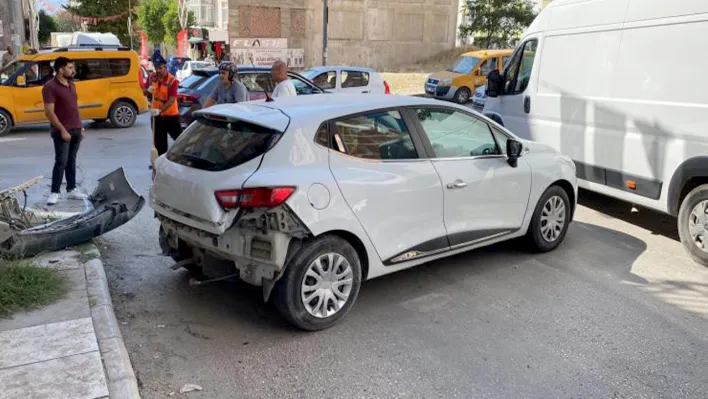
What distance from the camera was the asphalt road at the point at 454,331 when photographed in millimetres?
3635

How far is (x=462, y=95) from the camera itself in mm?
21406

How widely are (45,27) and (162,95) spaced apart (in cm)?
6208

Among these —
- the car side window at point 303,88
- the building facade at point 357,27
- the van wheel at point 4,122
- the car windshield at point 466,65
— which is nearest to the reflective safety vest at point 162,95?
the car side window at point 303,88

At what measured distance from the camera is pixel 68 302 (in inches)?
170

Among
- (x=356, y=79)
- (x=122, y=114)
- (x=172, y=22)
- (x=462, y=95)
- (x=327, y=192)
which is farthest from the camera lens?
(x=172, y=22)

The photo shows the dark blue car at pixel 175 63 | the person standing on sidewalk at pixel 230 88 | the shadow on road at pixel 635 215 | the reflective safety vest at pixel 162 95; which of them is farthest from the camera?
the dark blue car at pixel 175 63

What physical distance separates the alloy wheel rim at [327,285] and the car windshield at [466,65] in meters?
18.5

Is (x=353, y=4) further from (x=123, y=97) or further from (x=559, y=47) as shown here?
(x=559, y=47)

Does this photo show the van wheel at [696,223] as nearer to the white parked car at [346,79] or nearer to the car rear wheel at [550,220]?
the car rear wheel at [550,220]

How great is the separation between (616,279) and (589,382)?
1990 millimetres

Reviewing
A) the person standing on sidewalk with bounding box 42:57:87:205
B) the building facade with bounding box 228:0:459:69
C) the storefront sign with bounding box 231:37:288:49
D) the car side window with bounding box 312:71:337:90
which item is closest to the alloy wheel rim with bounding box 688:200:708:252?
the person standing on sidewalk with bounding box 42:57:87:205

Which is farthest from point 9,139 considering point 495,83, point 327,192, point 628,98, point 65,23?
point 65,23

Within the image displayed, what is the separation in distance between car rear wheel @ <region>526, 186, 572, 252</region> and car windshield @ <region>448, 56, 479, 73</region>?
16.4 metres

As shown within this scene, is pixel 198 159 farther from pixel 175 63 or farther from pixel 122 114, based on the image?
pixel 175 63
